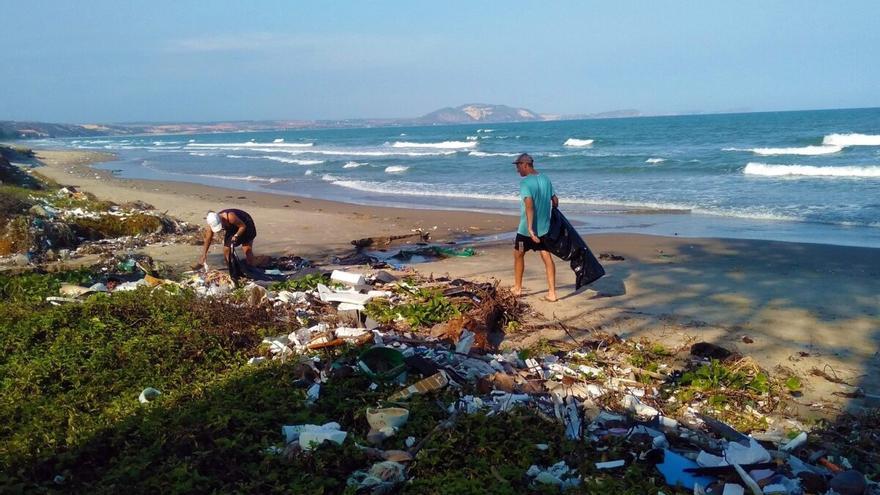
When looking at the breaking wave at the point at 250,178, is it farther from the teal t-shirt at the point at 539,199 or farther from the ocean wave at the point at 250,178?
the teal t-shirt at the point at 539,199

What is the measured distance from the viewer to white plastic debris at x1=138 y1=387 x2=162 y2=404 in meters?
4.69

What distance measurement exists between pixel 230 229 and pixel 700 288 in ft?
19.8

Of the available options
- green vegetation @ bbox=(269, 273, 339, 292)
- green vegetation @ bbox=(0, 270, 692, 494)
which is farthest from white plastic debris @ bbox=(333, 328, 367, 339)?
green vegetation @ bbox=(269, 273, 339, 292)

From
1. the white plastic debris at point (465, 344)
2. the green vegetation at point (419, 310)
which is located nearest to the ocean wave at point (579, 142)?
the green vegetation at point (419, 310)

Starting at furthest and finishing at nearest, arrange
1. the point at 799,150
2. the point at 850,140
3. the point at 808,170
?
the point at 850,140 → the point at 799,150 → the point at 808,170

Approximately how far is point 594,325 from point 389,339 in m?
2.32

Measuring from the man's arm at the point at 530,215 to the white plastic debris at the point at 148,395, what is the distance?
13.9ft

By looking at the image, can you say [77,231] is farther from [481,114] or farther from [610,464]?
[481,114]

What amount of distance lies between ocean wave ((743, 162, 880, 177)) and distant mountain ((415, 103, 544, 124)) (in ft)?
518

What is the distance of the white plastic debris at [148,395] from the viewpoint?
469cm

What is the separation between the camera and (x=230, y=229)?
8.69m

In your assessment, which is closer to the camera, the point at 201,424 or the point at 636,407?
the point at 201,424

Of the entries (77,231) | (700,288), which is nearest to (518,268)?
(700,288)

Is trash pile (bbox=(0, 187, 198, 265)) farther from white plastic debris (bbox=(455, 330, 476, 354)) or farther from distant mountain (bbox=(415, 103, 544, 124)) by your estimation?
distant mountain (bbox=(415, 103, 544, 124))
